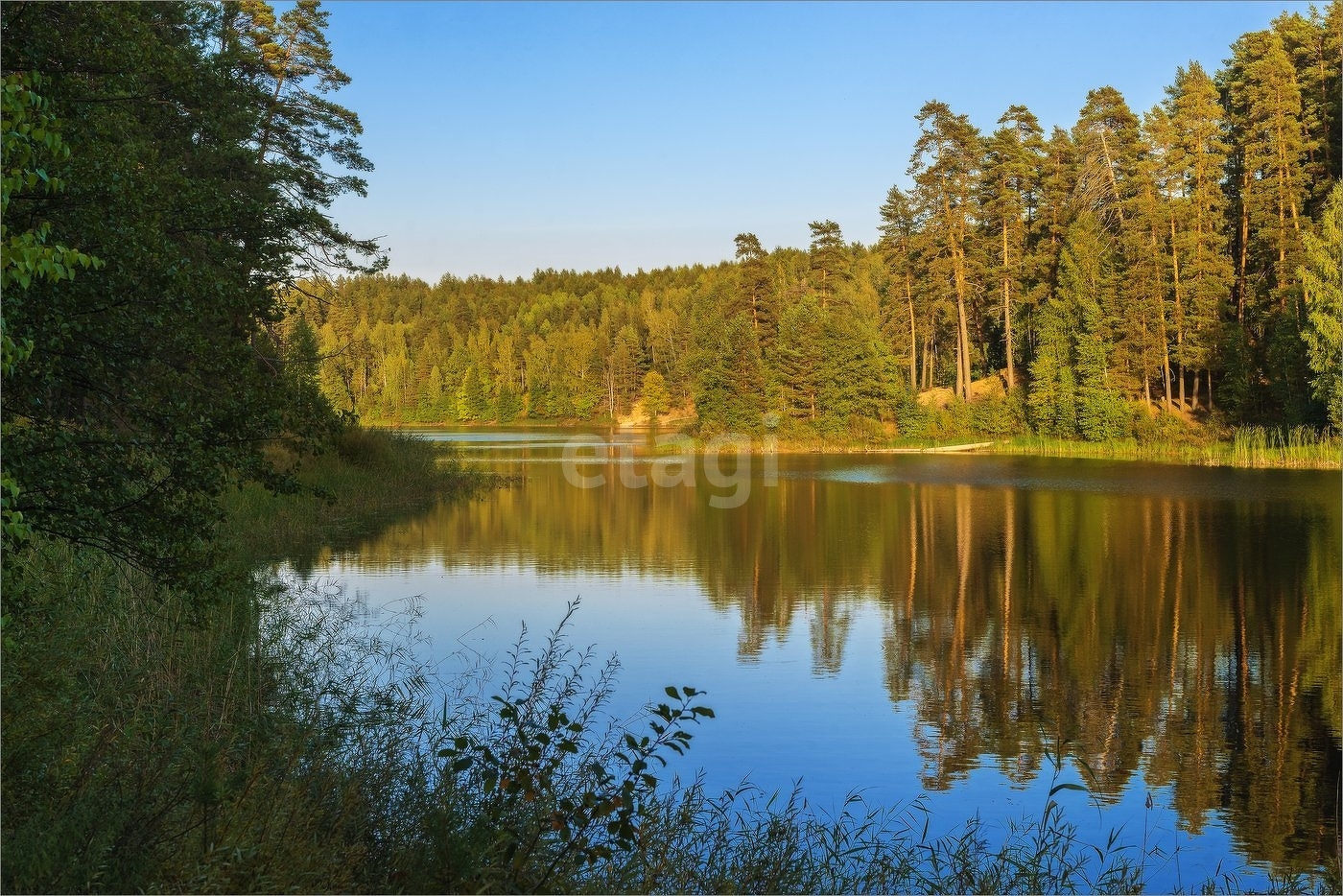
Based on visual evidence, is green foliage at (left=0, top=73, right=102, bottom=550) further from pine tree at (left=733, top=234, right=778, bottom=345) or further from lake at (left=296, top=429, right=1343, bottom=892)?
pine tree at (left=733, top=234, right=778, bottom=345)

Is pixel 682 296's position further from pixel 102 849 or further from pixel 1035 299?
pixel 102 849

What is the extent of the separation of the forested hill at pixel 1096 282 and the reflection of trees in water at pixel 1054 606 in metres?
13.4

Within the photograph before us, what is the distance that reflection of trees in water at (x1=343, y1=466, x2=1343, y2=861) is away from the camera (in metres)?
9.38

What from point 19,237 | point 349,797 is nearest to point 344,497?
point 349,797

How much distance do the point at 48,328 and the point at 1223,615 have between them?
1409 cm

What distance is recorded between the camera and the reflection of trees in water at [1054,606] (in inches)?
369

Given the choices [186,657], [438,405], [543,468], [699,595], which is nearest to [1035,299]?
[543,468]

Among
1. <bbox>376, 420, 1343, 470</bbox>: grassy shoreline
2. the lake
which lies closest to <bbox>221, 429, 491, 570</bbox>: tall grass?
the lake

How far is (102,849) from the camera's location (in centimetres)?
443

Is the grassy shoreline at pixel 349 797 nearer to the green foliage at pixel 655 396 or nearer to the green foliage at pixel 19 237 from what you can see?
the green foliage at pixel 19 237

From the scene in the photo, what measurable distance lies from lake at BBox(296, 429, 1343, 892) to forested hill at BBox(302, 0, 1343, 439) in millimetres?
15092

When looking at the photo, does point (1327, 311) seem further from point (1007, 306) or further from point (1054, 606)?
point (1054, 606)

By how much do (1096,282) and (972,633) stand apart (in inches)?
1668

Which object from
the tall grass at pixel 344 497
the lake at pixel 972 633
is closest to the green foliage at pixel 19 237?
the tall grass at pixel 344 497
